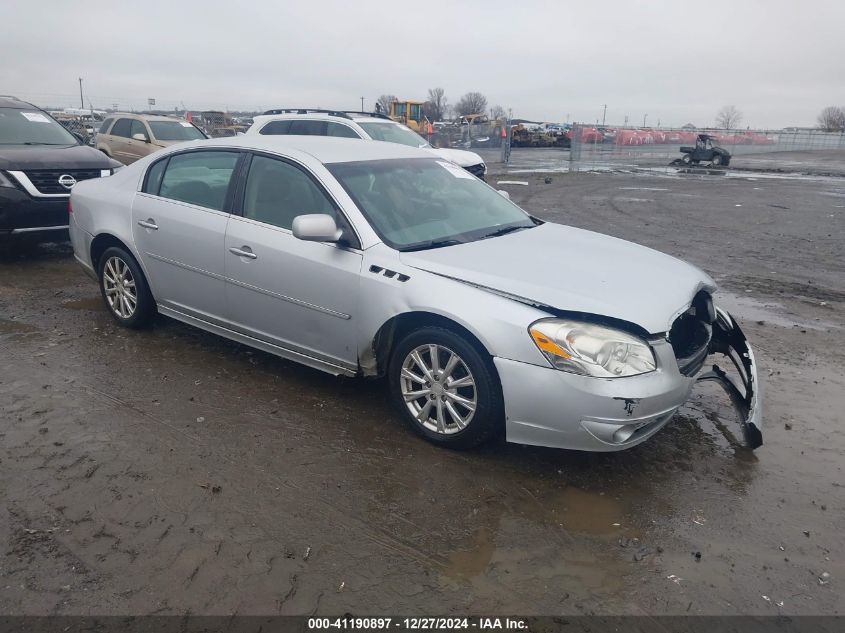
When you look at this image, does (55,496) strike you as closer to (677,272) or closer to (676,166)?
(677,272)

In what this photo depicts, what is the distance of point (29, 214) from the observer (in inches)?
307

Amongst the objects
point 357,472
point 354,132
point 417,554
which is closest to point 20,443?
point 357,472

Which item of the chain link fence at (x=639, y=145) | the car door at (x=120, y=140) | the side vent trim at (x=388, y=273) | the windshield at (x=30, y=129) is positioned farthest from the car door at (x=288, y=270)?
the chain link fence at (x=639, y=145)

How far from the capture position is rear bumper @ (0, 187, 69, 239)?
7.66 m

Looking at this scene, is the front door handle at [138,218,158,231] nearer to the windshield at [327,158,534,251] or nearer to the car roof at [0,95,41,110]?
the windshield at [327,158,534,251]

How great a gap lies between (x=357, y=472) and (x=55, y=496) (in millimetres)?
1464

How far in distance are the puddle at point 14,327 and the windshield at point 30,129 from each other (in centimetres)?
391

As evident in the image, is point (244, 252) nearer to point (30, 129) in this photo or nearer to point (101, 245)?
point (101, 245)

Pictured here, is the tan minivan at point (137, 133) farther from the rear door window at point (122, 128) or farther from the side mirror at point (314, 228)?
the side mirror at point (314, 228)

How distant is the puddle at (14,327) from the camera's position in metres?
5.72

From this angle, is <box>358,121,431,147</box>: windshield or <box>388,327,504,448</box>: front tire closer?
<box>388,327,504,448</box>: front tire

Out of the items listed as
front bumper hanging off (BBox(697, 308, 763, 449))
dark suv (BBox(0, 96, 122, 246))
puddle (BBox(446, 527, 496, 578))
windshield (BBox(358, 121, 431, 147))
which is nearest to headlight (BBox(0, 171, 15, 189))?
dark suv (BBox(0, 96, 122, 246))

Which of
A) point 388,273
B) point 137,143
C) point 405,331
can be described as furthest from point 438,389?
point 137,143

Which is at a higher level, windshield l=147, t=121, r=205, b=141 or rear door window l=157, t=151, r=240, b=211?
rear door window l=157, t=151, r=240, b=211
